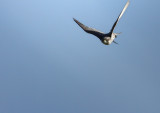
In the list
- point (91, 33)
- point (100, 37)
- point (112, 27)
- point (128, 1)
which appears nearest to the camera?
→ point (128, 1)

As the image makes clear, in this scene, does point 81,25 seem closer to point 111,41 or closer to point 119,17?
point 111,41

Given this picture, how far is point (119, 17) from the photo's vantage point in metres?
33.8

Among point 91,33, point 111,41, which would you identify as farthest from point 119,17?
point 91,33

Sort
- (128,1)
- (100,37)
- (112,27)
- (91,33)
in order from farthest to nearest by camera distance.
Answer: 1. (91,33)
2. (100,37)
3. (112,27)
4. (128,1)

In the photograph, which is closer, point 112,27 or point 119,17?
point 119,17

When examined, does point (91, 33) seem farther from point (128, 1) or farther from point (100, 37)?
point (128, 1)

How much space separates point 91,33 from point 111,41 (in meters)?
4.95

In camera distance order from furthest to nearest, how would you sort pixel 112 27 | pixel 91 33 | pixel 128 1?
pixel 91 33 → pixel 112 27 → pixel 128 1

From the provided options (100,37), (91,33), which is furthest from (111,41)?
(91,33)

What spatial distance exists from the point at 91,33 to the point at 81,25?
2.61 meters

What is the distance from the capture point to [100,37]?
3919 cm

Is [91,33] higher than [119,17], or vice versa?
[119,17]

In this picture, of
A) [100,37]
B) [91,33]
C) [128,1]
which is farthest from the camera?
[91,33]

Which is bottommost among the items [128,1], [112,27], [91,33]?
[91,33]
